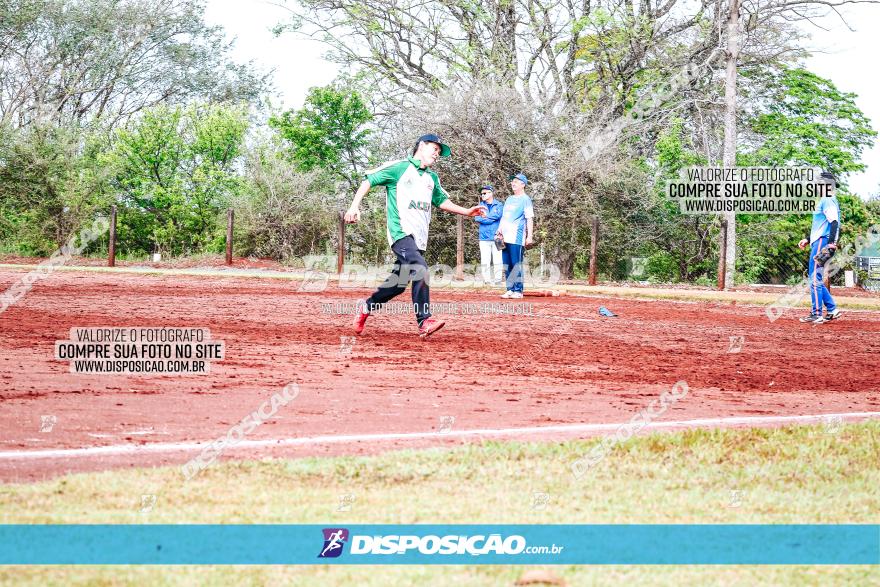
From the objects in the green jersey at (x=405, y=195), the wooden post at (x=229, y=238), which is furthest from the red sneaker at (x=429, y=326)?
the wooden post at (x=229, y=238)

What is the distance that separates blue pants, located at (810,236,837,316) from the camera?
14805 mm

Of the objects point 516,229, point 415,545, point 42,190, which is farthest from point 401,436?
point 42,190

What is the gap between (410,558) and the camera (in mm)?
4004

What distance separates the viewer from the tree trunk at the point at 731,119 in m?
27.2

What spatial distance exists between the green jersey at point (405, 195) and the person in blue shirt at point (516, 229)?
7.35 meters

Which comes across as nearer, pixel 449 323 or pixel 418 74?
pixel 449 323

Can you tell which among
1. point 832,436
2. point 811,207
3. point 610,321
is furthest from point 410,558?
point 811,207

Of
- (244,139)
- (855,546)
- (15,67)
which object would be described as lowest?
(855,546)

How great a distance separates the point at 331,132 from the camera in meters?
35.3

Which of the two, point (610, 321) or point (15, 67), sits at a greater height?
point (15, 67)

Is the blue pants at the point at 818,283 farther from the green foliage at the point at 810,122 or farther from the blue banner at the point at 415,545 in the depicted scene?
the green foliage at the point at 810,122

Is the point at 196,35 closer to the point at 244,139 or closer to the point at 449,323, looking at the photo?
the point at 244,139

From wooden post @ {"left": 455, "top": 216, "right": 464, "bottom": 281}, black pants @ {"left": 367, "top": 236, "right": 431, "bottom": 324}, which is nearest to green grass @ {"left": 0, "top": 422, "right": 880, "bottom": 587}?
black pants @ {"left": 367, "top": 236, "right": 431, "bottom": 324}

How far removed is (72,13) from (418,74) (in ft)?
75.3
